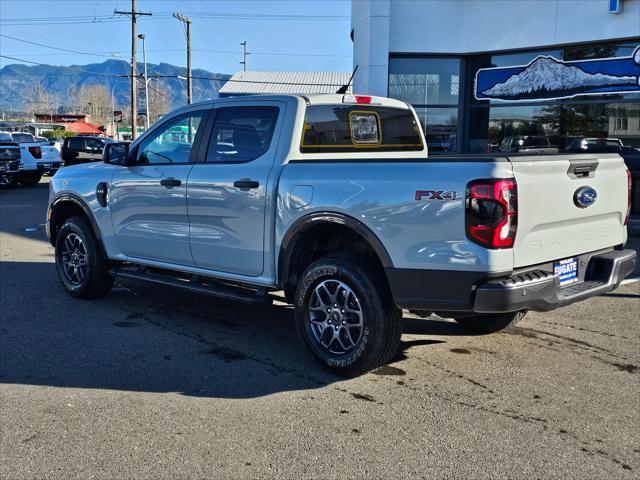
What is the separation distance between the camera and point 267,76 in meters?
52.3

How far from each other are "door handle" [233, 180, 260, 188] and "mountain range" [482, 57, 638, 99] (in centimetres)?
1254

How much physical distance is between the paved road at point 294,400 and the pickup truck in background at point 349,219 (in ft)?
1.39

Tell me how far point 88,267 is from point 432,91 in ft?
41.1

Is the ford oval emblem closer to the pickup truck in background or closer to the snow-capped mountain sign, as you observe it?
the pickup truck in background

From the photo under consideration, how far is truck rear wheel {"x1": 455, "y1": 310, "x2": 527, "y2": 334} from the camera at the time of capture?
17.5 feet

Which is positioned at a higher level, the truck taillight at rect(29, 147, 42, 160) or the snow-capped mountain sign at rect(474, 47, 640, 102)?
the snow-capped mountain sign at rect(474, 47, 640, 102)

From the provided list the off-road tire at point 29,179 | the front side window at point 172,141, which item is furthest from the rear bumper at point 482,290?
the off-road tire at point 29,179

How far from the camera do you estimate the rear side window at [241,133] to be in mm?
5137

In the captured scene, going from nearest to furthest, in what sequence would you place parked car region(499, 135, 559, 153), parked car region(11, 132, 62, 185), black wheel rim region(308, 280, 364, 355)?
black wheel rim region(308, 280, 364, 355) → parked car region(499, 135, 559, 153) → parked car region(11, 132, 62, 185)

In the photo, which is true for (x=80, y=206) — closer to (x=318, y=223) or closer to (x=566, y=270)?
(x=318, y=223)

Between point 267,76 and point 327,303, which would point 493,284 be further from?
point 267,76

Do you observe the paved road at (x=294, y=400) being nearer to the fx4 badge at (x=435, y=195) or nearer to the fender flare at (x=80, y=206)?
the fender flare at (x=80, y=206)

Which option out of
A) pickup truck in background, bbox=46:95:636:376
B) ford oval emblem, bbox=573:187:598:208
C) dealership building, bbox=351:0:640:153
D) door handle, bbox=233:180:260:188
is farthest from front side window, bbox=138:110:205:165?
dealership building, bbox=351:0:640:153

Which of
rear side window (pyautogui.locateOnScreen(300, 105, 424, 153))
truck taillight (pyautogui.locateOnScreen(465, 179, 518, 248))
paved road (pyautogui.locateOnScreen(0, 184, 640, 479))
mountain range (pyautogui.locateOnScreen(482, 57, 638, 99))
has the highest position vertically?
mountain range (pyautogui.locateOnScreen(482, 57, 638, 99))
